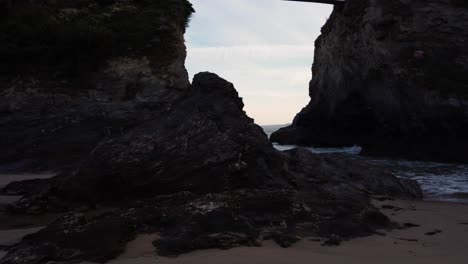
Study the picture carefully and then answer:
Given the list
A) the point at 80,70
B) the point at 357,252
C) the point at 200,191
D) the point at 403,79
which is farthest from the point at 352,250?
the point at 403,79

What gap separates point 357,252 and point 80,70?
499 inches

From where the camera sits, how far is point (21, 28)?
588 inches

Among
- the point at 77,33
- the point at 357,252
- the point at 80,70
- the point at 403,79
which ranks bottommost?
the point at 357,252

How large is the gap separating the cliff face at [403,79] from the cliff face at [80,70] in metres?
8.08

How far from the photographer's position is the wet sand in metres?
3.41

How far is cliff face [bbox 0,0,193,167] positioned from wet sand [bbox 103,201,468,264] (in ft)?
24.9

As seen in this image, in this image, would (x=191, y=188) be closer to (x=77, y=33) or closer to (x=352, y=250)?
(x=352, y=250)

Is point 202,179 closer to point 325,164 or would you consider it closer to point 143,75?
point 325,164

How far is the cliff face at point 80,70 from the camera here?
37.0 feet

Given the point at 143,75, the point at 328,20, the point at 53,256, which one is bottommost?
the point at 53,256

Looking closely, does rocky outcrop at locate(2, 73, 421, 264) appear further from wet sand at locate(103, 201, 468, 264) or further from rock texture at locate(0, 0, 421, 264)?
wet sand at locate(103, 201, 468, 264)

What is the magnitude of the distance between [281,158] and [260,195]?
1349mm

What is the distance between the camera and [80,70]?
14664 mm

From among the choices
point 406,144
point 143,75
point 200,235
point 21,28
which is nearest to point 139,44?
point 143,75
